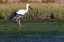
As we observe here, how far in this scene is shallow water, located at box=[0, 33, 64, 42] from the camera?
15.9 metres

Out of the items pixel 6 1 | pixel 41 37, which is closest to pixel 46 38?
pixel 41 37

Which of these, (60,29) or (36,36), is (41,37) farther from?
(60,29)

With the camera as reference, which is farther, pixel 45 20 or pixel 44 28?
pixel 45 20

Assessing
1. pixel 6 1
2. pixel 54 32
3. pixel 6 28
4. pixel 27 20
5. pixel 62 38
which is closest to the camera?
pixel 62 38

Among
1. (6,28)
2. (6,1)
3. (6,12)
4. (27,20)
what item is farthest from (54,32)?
(6,1)

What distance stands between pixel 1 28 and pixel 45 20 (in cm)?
502

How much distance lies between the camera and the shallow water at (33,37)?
15.9 metres

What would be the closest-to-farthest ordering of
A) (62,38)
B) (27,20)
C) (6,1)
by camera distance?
(62,38) < (27,20) < (6,1)

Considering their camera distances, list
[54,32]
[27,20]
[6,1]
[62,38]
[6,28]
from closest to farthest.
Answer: [62,38], [54,32], [6,28], [27,20], [6,1]

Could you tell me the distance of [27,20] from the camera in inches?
931

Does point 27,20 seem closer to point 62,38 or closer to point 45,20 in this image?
point 45,20

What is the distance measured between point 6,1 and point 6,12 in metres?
9.83

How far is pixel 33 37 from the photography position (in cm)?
1673

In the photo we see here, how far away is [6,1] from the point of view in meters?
34.8
